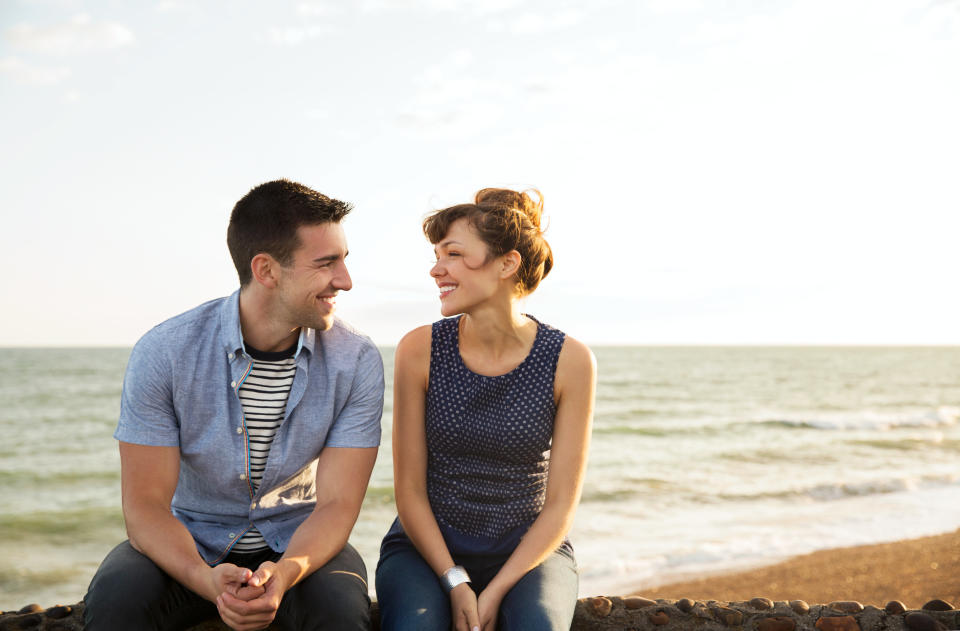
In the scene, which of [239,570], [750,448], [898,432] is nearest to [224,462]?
[239,570]

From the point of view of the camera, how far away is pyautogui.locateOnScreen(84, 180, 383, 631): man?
9.28ft

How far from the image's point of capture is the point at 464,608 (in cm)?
282

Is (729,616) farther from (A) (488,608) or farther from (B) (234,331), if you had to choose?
(B) (234,331)

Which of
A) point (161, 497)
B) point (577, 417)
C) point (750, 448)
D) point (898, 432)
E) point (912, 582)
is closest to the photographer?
point (161, 497)

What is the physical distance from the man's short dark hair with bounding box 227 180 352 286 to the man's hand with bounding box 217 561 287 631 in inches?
47.7

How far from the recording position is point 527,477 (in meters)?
3.19

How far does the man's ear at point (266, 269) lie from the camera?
312cm

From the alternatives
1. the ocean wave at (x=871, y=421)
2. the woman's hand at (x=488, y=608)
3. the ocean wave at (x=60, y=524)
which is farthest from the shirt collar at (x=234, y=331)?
the ocean wave at (x=871, y=421)

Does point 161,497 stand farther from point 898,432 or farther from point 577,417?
point 898,432

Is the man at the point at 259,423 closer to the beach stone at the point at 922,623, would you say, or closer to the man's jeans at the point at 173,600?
the man's jeans at the point at 173,600

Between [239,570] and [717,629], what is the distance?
6.48 feet

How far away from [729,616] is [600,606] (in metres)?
0.54

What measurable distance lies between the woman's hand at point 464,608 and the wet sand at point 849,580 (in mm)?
3921

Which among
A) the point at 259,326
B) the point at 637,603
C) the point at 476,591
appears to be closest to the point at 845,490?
the point at 637,603
